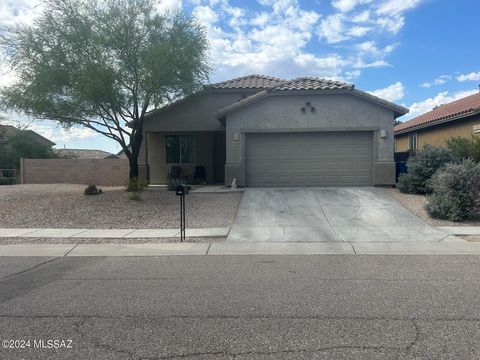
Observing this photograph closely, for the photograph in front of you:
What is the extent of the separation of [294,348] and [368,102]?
16525 mm

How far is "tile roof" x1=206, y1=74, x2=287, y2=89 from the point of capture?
77.8 ft

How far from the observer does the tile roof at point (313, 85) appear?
19484mm

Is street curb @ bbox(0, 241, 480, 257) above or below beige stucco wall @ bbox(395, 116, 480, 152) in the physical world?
below

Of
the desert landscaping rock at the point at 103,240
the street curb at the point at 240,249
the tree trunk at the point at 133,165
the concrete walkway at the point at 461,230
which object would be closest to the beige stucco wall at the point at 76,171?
the tree trunk at the point at 133,165

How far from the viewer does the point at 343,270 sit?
810 cm

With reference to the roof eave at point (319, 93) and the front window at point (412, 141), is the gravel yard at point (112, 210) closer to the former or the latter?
the roof eave at point (319, 93)

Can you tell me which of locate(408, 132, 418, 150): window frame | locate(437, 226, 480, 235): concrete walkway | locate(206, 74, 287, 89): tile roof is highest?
locate(206, 74, 287, 89): tile roof

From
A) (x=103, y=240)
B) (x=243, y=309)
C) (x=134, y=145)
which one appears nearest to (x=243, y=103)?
(x=134, y=145)

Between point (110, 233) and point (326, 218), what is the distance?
6.43 meters

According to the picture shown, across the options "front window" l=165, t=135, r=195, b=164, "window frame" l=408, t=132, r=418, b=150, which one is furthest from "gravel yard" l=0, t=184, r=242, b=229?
"window frame" l=408, t=132, r=418, b=150

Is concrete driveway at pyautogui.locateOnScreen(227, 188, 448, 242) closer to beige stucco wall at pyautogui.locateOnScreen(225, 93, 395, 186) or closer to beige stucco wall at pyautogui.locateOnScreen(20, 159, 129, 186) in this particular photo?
beige stucco wall at pyautogui.locateOnScreen(225, 93, 395, 186)

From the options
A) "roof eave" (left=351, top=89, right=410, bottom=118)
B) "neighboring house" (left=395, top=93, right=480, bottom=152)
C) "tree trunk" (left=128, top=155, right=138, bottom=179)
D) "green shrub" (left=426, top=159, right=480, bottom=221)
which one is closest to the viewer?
"green shrub" (left=426, top=159, right=480, bottom=221)

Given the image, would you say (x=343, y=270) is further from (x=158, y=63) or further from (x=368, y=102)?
(x=368, y=102)

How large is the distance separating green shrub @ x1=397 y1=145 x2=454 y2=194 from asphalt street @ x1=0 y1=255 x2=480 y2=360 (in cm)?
901
